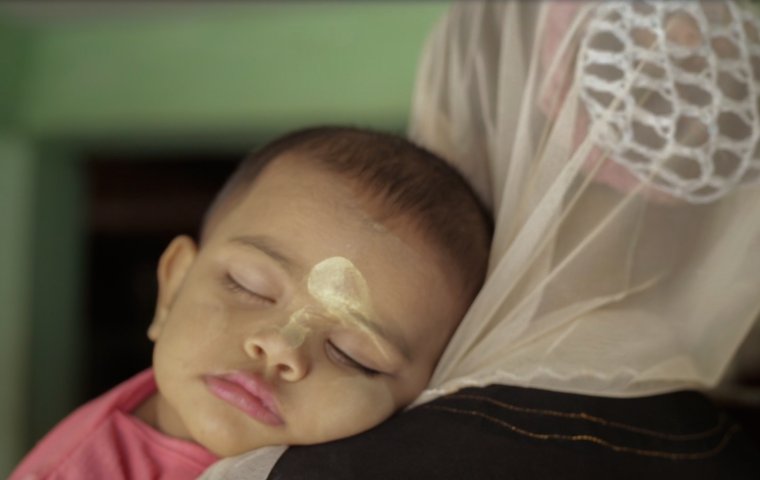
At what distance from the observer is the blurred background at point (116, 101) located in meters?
1.73

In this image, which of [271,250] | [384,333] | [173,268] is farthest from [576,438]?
[173,268]

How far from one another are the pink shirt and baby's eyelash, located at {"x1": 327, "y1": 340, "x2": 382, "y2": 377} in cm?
13

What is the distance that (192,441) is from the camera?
786mm

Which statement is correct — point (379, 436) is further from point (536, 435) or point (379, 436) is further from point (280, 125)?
point (280, 125)

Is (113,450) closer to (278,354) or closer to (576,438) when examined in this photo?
Result: (278,354)

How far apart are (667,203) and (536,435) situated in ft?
0.81

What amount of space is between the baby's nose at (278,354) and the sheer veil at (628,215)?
112mm

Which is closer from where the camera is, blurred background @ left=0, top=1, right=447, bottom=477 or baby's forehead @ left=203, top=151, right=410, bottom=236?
baby's forehead @ left=203, top=151, right=410, bottom=236

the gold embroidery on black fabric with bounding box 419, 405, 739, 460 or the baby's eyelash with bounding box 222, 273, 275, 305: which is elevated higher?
the baby's eyelash with bounding box 222, 273, 275, 305

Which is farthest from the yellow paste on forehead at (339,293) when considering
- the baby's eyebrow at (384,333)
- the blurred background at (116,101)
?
the blurred background at (116,101)

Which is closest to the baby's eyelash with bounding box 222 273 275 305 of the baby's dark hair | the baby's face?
the baby's face

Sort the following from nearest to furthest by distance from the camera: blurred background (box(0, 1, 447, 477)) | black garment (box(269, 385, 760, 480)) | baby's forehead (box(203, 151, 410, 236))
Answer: black garment (box(269, 385, 760, 480))
baby's forehead (box(203, 151, 410, 236))
blurred background (box(0, 1, 447, 477))

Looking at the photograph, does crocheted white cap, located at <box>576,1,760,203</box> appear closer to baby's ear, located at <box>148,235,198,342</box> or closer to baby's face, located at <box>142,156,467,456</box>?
baby's face, located at <box>142,156,467,456</box>

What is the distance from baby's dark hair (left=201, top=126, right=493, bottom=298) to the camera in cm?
80
